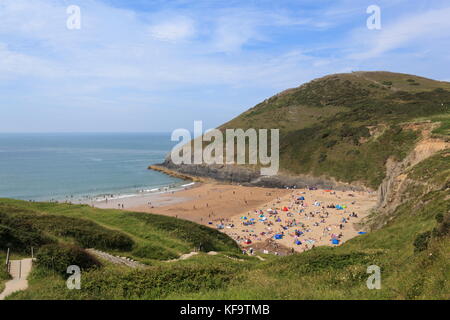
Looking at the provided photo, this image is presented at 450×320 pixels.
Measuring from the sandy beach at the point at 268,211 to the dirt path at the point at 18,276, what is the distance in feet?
80.1

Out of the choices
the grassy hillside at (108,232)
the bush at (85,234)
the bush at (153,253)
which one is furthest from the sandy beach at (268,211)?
the bush at (85,234)

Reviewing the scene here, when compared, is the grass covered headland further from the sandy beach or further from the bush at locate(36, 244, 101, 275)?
the sandy beach

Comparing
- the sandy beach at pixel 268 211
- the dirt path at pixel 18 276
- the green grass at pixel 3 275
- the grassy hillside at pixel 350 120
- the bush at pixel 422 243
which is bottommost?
the sandy beach at pixel 268 211

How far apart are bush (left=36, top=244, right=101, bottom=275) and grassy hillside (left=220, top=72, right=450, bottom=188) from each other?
44748mm

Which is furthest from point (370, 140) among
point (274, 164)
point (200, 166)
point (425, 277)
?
point (425, 277)

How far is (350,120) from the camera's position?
85.8m

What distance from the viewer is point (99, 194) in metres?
65.2

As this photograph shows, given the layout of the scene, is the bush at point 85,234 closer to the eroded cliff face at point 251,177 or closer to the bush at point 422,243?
the bush at point 422,243

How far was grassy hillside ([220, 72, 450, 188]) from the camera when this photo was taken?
66125 millimetres

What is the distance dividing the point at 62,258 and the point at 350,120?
8471 cm

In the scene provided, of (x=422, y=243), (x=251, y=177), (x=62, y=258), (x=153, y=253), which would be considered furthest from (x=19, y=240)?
(x=251, y=177)

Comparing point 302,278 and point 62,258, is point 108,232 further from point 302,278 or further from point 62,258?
point 302,278

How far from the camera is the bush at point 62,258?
13164mm

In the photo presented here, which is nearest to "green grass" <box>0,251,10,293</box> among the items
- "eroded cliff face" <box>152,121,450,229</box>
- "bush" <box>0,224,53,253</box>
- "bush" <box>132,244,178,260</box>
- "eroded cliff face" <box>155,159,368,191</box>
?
"bush" <box>0,224,53,253</box>
